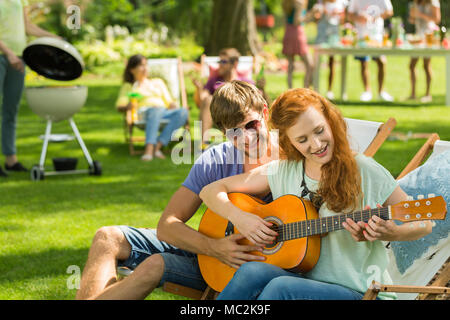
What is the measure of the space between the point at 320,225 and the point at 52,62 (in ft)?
13.4

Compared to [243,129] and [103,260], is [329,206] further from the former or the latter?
[103,260]

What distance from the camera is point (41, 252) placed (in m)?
4.47

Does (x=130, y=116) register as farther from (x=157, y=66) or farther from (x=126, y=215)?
(x=126, y=215)

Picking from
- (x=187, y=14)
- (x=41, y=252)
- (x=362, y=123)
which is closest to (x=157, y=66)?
(x=41, y=252)

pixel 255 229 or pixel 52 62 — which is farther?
pixel 52 62

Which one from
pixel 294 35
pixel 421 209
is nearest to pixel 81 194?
pixel 421 209

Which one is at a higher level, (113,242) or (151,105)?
(113,242)

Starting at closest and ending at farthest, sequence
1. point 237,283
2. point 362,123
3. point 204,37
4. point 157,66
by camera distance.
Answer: point 237,283, point 362,123, point 157,66, point 204,37

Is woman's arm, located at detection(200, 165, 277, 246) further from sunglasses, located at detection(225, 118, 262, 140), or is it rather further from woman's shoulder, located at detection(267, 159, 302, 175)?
sunglasses, located at detection(225, 118, 262, 140)

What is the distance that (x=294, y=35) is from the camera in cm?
1108

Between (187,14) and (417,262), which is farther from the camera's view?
(187,14)

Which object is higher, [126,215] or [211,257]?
[211,257]

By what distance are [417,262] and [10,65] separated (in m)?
4.62

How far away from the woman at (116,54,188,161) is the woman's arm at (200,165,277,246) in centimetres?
454
